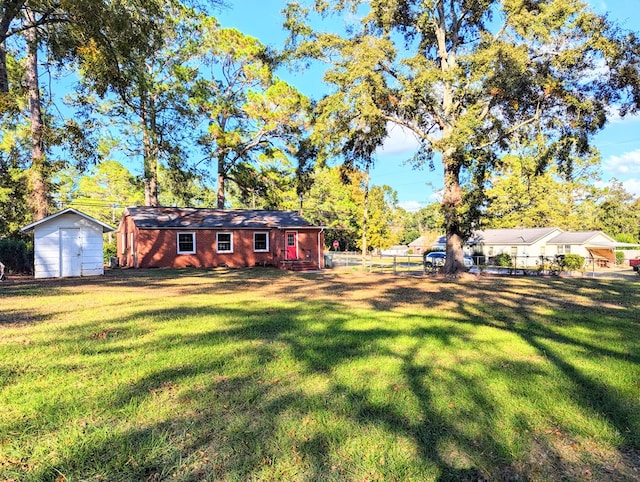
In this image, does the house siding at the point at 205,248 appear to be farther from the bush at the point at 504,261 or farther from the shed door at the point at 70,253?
the bush at the point at 504,261

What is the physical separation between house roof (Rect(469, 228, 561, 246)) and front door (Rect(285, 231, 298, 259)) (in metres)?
20.0

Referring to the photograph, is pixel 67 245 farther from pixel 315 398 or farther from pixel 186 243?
pixel 315 398

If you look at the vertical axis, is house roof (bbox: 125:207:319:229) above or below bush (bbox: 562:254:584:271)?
above

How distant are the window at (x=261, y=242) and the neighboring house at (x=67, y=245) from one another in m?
9.17

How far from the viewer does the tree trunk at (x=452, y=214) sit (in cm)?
1642

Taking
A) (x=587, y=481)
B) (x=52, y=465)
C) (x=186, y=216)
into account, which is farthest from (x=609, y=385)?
(x=186, y=216)

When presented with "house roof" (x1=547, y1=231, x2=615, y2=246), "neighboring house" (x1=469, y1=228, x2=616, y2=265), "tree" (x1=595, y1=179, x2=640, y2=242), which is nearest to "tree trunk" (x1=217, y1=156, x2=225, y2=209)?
"neighboring house" (x1=469, y1=228, x2=616, y2=265)

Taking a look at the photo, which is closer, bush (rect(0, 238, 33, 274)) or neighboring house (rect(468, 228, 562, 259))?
bush (rect(0, 238, 33, 274))

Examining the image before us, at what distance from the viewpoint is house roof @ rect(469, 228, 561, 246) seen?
123 ft

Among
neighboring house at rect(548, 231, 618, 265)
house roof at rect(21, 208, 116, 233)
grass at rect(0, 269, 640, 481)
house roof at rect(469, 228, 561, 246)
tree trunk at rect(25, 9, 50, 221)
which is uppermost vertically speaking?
tree trunk at rect(25, 9, 50, 221)

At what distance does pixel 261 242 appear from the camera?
24297 millimetres

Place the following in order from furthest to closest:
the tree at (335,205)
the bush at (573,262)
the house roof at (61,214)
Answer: the tree at (335,205) → the bush at (573,262) → the house roof at (61,214)

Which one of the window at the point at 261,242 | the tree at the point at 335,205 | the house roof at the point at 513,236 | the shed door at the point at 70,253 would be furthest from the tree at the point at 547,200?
the shed door at the point at 70,253

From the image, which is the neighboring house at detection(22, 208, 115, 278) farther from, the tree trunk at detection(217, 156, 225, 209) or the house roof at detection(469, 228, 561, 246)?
the house roof at detection(469, 228, 561, 246)
